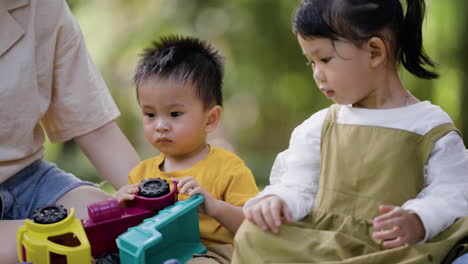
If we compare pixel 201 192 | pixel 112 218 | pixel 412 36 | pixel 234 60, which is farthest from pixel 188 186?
pixel 234 60

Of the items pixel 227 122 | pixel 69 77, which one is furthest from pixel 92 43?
pixel 69 77

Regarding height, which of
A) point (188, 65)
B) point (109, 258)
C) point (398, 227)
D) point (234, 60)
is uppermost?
point (188, 65)

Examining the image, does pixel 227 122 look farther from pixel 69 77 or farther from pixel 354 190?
pixel 354 190

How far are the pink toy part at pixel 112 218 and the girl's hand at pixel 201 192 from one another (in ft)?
0.09

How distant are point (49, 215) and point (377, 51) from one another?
65 cm

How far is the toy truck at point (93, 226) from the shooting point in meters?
1.00

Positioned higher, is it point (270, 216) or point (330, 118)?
point (330, 118)

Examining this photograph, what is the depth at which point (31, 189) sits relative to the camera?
1.36 meters

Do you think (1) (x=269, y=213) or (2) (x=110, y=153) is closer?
(1) (x=269, y=213)

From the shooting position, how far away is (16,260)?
1172 mm

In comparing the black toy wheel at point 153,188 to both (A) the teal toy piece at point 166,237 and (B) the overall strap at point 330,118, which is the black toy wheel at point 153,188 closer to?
(A) the teal toy piece at point 166,237

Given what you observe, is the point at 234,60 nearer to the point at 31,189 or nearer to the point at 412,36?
the point at 31,189

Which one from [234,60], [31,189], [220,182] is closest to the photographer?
[220,182]

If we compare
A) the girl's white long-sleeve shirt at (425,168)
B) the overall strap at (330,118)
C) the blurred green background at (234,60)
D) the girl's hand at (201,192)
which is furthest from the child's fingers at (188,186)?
the blurred green background at (234,60)
